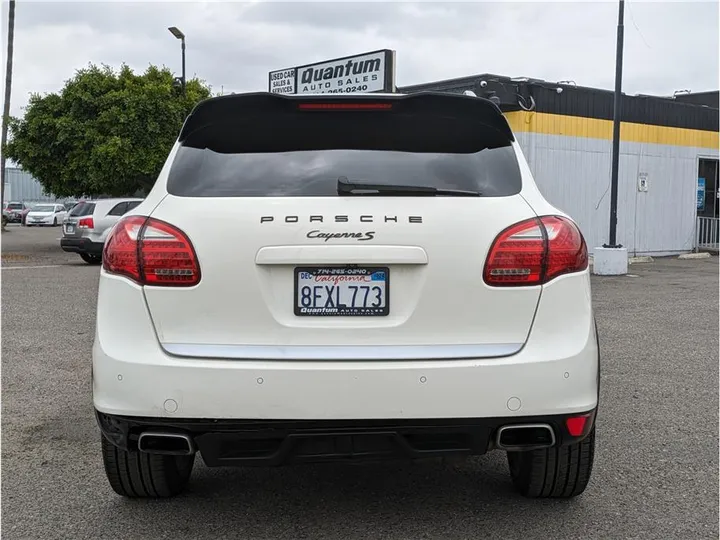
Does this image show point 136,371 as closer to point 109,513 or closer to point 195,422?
point 195,422

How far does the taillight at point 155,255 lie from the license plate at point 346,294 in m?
0.43

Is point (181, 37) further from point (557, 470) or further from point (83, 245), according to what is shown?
point (557, 470)

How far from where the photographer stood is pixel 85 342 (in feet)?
26.9

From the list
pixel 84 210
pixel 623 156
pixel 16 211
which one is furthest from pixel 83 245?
pixel 16 211

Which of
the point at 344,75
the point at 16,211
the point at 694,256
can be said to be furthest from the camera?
the point at 16,211

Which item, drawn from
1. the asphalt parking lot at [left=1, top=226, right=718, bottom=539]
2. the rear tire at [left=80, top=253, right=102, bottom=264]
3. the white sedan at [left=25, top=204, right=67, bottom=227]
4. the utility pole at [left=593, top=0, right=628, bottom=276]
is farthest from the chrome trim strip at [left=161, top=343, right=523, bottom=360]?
the white sedan at [left=25, top=204, right=67, bottom=227]

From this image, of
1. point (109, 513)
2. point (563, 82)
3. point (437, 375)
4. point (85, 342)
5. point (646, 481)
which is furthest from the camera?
point (563, 82)

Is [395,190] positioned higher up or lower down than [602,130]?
lower down

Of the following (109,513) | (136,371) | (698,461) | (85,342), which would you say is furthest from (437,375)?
(85,342)

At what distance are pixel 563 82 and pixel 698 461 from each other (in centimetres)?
1766

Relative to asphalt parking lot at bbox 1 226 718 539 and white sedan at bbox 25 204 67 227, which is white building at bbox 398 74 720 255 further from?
white sedan at bbox 25 204 67 227

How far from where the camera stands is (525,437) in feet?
10.2

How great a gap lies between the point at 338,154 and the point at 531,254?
2.81 feet

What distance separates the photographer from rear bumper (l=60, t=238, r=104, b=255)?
63.2ft
